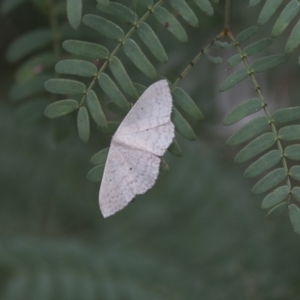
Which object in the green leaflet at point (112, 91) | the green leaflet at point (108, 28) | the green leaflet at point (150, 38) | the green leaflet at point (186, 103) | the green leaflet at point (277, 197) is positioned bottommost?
the green leaflet at point (277, 197)

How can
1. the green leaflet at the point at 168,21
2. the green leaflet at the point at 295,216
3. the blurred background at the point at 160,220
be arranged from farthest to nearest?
the blurred background at the point at 160,220
the green leaflet at the point at 168,21
the green leaflet at the point at 295,216

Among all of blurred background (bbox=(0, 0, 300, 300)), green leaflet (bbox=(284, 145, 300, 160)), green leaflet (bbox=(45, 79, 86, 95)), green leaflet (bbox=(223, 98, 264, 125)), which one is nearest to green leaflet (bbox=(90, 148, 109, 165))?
green leaflet (bbox=(45, 79, 86, 95))

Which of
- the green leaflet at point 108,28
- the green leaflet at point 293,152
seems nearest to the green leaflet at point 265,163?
the green leaflet at point 293,152

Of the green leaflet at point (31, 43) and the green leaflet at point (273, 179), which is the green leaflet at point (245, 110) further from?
the green leaflet at point (31, 43)

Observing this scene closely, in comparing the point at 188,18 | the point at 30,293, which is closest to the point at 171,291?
the point at 30,293

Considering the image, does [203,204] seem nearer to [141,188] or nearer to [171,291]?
[171,291]

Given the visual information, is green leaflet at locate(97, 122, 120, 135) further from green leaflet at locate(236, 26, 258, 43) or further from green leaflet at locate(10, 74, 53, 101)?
green leaflet at locate(10, 74, 53, 101)
